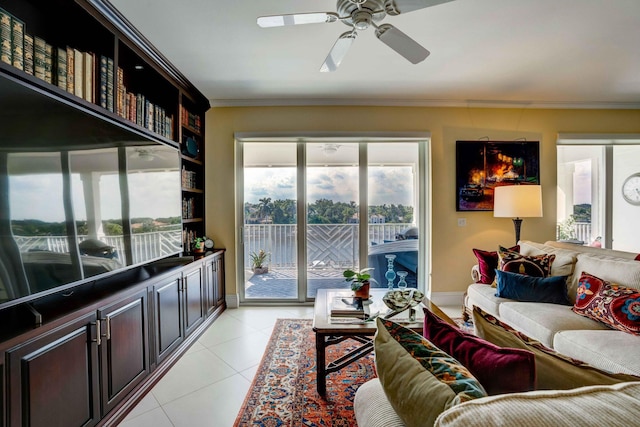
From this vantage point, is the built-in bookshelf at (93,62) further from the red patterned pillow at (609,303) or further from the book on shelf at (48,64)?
the red patterned pillow at (609,303)

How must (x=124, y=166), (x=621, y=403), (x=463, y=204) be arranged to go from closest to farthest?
(x=621, y=403) → (x=124, y=166) → (x=463, y=204)

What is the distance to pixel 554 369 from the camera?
74cm

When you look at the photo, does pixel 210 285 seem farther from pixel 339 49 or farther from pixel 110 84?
pixel 339 49

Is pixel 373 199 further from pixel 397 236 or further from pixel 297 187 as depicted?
pixel 297 187

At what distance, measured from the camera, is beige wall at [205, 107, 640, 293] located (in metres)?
3.67

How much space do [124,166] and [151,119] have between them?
77 centimetres

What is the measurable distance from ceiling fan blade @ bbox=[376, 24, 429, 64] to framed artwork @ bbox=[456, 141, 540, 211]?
209 centimetres

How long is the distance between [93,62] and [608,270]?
388cm

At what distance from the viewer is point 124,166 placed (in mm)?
1949

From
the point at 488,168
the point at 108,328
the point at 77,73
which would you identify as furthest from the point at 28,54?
the point at 488,168

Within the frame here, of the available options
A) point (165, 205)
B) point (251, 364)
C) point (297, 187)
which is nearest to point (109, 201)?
point (165, 205)

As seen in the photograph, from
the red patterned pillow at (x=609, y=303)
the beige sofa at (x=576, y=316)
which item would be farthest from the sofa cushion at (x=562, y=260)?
the red patterned pillow at (x=609, y=303)

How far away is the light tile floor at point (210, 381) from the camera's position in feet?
5.80

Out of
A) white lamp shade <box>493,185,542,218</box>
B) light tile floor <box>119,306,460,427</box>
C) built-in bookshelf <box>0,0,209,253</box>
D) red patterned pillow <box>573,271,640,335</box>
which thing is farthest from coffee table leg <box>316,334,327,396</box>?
white lamp shade <box>493,185,542,218</box>
